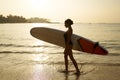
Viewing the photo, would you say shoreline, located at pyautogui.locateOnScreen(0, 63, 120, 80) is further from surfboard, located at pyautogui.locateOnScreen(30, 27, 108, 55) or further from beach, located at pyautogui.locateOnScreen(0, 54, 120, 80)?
surfboard, located at pyautogui.locateOnScreen(30, 27, 108, 55)

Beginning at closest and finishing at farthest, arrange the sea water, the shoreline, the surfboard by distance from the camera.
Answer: the shoreline < the surfboard < the sea water

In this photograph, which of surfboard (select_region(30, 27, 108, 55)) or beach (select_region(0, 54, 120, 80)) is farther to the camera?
surfboard (select_region(30, 27, 108, 55))

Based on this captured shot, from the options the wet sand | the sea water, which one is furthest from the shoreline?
the sea water

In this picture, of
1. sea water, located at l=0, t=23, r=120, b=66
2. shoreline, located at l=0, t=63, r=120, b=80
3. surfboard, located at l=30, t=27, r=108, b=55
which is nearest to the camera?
shoreline, located at l=0, t=63, r=120, b=80

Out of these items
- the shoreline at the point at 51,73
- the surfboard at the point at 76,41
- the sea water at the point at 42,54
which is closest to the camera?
the shoreline at the point at 51,73

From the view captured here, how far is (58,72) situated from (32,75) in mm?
1353

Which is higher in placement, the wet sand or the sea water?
the wet sand

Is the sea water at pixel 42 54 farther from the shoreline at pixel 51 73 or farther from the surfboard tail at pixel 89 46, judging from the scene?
the surfboard tail at pixel 89 46

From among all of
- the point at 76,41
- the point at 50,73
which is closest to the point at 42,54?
the point at 76,41

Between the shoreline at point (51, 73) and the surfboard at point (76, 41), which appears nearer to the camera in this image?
the shoreline at point (51, 73)

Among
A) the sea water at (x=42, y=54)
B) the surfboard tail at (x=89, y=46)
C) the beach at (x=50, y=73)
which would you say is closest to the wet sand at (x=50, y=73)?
the beach at (x=50, y=73)

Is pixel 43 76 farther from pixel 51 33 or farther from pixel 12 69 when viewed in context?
pixel 51 33

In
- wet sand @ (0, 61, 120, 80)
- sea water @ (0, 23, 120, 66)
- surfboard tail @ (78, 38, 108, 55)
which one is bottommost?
sea water @ (0, 23, 120, 66)

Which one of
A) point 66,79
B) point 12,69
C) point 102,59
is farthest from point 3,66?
point 102,59
